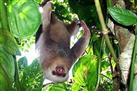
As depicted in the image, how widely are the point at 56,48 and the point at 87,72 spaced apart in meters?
0.42

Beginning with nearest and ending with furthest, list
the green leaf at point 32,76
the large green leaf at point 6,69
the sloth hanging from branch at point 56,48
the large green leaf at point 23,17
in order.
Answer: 1. the large green leaf at point 6,69
2. the large green leaf at point 23,17
3. the green leaf at point 32,76
4. the sloth hanging from branch at point 56,48

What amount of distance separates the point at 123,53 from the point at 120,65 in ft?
0.10

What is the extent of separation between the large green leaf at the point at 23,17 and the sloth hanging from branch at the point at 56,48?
800mm

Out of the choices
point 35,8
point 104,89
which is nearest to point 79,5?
point 104,89

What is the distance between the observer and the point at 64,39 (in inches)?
53.8

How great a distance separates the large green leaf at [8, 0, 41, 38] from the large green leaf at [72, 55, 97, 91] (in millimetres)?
482

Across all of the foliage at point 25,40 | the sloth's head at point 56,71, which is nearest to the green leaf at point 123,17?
the foliage at point 25,40

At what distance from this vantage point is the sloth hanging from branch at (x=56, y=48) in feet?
4.32

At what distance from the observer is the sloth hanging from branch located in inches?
51.9

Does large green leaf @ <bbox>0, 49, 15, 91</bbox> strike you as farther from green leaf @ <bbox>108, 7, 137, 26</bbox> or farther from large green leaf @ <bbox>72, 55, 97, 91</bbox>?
large green leaf @ <bbox>72, 55, 97, 91</bbox>

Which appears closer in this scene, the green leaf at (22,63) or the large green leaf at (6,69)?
the large green leaf at (6,69)

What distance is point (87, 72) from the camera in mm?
982

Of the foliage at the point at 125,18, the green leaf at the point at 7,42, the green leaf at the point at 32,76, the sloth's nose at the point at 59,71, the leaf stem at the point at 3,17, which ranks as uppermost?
the leaf stem at the point at 3,17

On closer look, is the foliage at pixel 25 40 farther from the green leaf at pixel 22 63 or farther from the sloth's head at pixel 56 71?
the sloth's head at pixel 56 71
